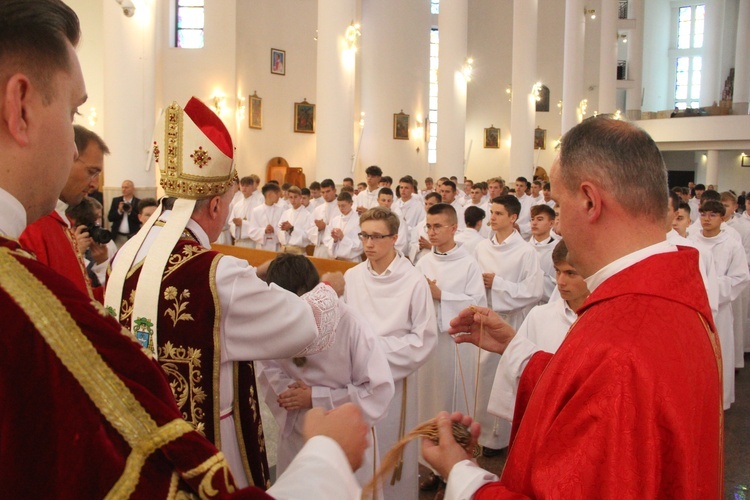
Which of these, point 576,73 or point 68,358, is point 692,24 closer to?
point 576,73

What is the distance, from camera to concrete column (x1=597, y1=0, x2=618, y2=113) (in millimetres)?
27266

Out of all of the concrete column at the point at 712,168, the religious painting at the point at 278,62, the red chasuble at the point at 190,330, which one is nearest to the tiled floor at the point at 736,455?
the red chasuble at the point at 190,330

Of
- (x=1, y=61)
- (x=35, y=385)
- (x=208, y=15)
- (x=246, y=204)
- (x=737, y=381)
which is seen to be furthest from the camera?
(x=208, y=15)

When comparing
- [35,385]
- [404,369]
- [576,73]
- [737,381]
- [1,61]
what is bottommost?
[737,381]

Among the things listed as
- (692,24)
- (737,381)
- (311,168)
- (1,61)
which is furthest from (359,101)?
(1,61)

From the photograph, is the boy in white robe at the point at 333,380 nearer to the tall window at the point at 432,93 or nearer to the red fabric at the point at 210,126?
the red fabric at the point at 210,126

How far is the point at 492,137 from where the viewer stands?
31828 mm

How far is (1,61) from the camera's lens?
1.08 meters

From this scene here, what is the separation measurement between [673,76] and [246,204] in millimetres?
31974

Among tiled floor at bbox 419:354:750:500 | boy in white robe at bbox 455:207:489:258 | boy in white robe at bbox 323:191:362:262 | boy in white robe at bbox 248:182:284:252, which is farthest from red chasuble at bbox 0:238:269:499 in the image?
boy in white robe at bbox 248:182:284:252

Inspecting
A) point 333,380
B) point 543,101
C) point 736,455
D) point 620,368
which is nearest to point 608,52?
point 543,101

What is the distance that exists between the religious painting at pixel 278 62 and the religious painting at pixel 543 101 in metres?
14.8

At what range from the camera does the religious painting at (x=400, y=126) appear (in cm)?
2570

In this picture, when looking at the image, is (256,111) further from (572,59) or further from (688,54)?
(688,54)
